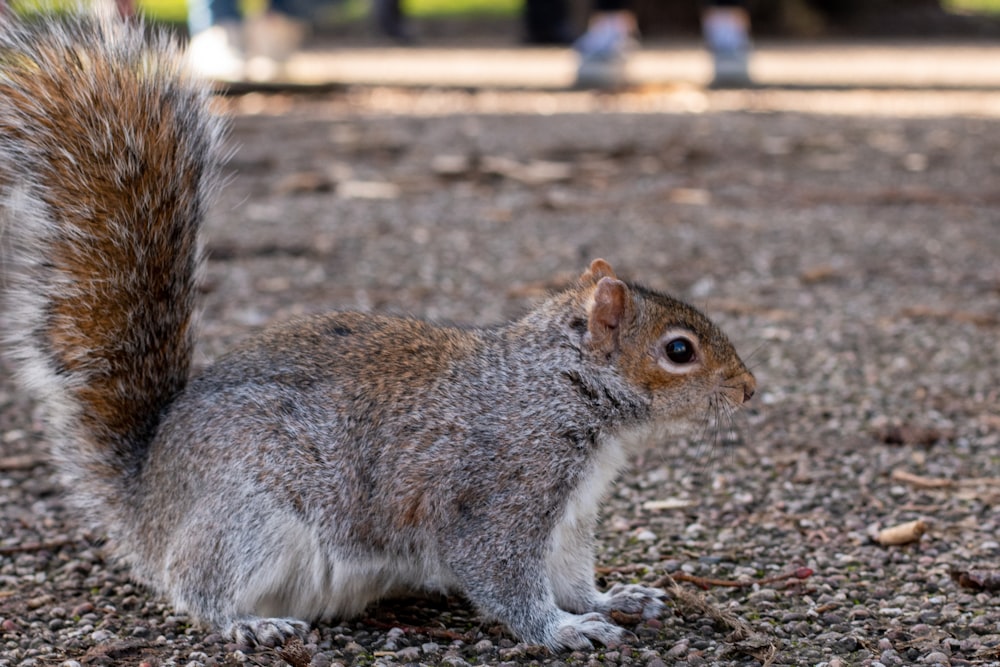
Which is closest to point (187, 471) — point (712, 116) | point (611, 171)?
point (611, 171)

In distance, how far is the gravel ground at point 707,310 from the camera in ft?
9.47

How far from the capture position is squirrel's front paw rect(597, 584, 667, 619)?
9.68 ft

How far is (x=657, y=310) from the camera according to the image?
2.96 m

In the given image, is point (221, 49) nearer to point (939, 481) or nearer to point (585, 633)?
point (939, 481)

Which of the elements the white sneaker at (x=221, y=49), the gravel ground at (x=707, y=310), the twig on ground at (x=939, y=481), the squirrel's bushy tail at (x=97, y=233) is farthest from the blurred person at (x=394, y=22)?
the squirrel's bushy tail at (x=97, y=233)

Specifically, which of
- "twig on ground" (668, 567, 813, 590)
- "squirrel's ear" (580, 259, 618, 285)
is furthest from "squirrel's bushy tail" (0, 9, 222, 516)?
"twig on ground" (668, 567, 813, 590)

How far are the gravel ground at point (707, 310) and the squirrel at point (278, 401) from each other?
0.16m

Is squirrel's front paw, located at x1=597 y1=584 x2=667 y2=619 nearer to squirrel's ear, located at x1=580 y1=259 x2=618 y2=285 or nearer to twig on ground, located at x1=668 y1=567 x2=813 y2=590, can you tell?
twig on ground, located at x1=668 y1=567 x2=813 y2=590

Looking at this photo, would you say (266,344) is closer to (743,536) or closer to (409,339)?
(409,339)

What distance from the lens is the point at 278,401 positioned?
2852mm

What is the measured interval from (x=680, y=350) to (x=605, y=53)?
8.44m

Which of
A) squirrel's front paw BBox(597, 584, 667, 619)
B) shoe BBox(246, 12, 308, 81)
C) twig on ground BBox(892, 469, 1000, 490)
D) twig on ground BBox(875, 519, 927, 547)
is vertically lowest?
shoe BBox(246, 12, 308, 81)

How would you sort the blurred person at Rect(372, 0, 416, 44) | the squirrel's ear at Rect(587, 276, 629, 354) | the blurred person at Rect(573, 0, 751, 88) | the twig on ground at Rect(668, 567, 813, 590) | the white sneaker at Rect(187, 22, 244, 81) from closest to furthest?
the squirrel's ear at Rect(587, 276, 629, 354), the twig on ground at Rect(668, 567, 813, 590), the blurred person at Rect(573, 0, 751, 88), the white sneaker at Rect(187, 22, 244, 81), the blurred person at Rect(372, 0, 416, 44)

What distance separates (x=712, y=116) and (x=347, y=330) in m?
7.40
